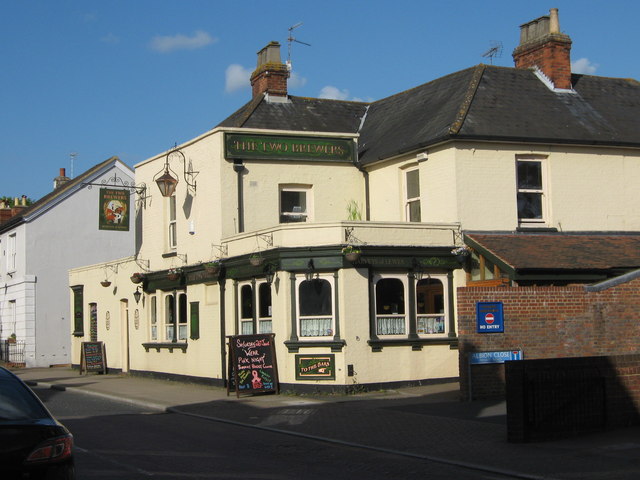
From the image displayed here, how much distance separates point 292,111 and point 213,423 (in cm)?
1397

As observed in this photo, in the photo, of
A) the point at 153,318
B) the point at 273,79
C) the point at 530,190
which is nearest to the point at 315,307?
the point at 530,190

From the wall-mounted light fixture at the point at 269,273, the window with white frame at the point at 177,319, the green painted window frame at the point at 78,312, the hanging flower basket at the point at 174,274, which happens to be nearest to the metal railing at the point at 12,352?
the green painted window frame at the point at 78,312

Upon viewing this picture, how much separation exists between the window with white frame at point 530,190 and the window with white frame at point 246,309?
7.17m

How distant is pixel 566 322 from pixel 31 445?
44.6 ft

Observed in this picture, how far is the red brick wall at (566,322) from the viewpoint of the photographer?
59.3 ft

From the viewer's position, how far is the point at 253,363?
20688 millimetres

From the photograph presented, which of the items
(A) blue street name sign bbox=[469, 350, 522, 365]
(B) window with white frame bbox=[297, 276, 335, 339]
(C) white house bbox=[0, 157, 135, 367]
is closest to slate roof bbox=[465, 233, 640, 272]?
(A) blue street name sign bbox=[469, 350, 522, 365]

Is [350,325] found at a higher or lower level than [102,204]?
lower

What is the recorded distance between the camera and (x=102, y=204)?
2962 cm

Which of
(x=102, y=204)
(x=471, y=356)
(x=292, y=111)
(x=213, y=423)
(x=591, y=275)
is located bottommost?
(x=213, y=423)

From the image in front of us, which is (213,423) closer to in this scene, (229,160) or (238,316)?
(238,316)

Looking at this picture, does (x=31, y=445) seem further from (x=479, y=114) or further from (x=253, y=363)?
(x=479, y=114)

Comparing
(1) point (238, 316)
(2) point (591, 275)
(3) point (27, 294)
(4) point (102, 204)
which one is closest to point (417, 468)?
(2) point (591, 275)

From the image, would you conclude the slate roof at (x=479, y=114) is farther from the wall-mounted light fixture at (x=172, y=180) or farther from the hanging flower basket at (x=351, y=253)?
the hanging flower basket at (x=351, y=253)
